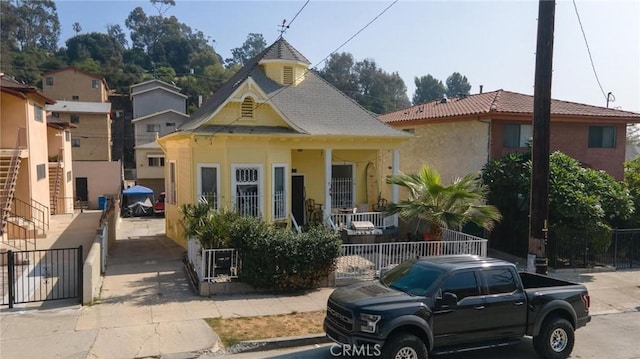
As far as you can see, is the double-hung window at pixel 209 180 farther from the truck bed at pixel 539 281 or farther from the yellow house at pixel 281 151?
the truck bed at pixel 539 281

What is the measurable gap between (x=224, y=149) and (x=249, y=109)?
5.36 ft

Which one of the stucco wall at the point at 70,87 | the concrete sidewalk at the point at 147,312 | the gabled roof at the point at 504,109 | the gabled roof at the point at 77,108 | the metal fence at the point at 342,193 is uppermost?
the stucco wall at the point at 70,87

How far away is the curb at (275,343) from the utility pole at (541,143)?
15.9 feet

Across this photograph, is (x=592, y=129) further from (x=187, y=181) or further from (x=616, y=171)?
(x=187, y=181)

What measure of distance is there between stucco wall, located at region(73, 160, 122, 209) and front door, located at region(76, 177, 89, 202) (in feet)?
0.80

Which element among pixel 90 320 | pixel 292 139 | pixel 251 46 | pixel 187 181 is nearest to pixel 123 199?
pixel 187 181

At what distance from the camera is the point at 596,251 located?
15.8 metres

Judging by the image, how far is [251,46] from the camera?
150750 mm

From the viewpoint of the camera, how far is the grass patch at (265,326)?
9016 mm

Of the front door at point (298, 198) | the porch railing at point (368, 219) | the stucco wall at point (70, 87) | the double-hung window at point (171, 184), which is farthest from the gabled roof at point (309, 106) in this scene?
the stucco wall at point (70, 87)

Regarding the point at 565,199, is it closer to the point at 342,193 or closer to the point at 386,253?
the point at 386,253

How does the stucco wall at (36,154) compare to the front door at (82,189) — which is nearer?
the stucco wall at (36,154)

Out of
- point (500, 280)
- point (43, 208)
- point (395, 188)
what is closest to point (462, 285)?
point (500, 280)

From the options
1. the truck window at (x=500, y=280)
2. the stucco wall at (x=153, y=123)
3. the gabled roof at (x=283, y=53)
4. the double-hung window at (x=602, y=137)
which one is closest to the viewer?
the truck window at (x=500, y=280)
